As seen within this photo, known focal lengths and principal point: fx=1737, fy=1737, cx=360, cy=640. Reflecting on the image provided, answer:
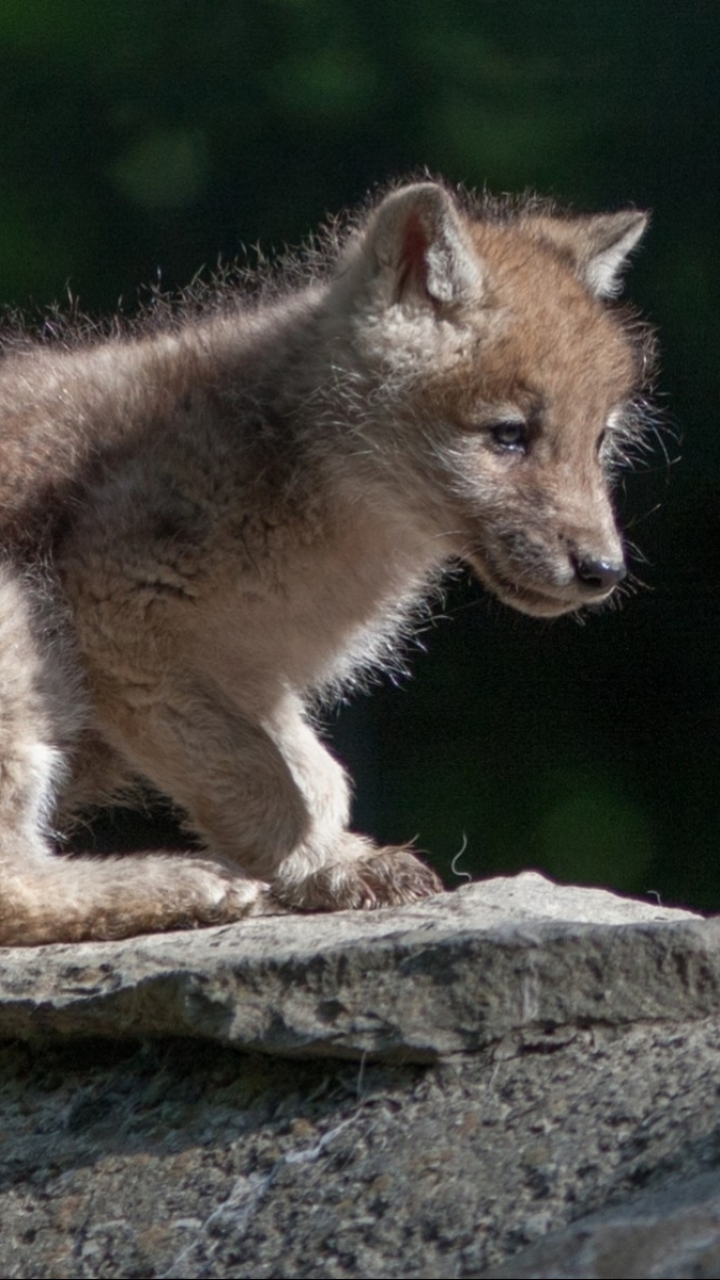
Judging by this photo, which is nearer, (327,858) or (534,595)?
(327,858)

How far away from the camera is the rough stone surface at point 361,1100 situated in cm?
213

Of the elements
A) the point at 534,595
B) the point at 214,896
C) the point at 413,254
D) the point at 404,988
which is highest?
the point at 413,254

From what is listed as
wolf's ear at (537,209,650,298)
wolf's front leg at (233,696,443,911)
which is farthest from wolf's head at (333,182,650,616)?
wolf's front leg at (233,696,443,911)

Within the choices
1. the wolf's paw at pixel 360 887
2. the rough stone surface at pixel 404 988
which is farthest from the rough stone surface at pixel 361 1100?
the wolf's paw at pixel 360 887

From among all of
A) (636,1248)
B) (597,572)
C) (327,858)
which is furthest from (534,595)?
(636,1248)

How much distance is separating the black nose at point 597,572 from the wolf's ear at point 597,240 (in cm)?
92

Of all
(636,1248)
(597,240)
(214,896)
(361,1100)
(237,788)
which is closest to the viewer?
(636,1248)

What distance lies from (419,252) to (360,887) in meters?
1.44

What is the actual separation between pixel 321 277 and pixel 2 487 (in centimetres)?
104

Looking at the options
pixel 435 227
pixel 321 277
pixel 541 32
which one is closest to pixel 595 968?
pixel 435 227

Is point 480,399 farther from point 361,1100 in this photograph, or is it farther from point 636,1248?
point 636,1248

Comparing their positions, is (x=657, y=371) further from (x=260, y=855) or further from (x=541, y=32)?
(x=260, y=855)

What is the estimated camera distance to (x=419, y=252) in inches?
155

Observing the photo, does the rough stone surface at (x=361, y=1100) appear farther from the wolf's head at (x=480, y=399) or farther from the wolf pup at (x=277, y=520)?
the wolf's head at (x=480, y=399)
